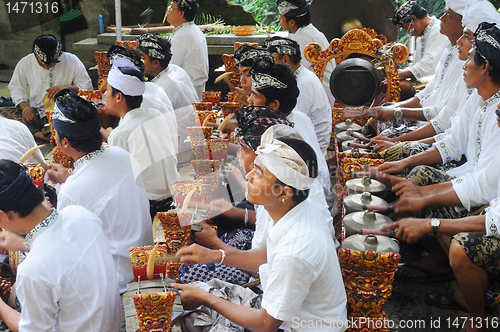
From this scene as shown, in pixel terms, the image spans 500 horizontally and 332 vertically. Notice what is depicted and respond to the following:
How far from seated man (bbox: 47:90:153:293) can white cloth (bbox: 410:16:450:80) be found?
431cm

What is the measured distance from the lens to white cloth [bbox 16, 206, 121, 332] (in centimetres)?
167

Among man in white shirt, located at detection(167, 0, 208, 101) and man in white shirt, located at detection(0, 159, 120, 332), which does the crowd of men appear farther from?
man in white shirt, located at detection(167, 0, 208, 101)

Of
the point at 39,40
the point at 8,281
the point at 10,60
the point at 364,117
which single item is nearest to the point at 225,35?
the point at 39,40

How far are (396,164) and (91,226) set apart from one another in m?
2.07

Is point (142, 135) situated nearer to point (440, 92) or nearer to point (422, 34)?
point (440, 92)

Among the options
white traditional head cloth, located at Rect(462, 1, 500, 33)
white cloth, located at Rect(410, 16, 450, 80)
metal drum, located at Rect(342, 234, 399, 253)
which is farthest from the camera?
white cloth, located at Rect(410, 16, 450, 80)

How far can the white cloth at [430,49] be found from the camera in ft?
A: 17.7

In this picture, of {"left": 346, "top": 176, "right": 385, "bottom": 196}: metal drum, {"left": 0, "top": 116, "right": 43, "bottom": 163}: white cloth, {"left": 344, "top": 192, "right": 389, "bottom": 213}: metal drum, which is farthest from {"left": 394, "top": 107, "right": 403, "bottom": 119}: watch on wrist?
{"left": 0, "top": 116, "right": 43, "bottom": 163}: white cloth

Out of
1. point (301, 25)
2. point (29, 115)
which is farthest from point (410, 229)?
point (29, 115)

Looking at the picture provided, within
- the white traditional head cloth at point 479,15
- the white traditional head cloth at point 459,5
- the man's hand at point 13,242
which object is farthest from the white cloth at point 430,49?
the man's hand at point 13,242

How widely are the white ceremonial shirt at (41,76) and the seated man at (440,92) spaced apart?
3406 millimetres

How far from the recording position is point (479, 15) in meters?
3.31

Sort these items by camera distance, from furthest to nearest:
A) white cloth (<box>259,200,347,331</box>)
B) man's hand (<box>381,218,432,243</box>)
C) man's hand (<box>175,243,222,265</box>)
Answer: man's hand (<box>381,218,432,243</box>) → man's hand (<box>175,243,222,265</box>) → white cloth (<box>259,200,347,331</box>)

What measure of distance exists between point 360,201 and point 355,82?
206 cm
